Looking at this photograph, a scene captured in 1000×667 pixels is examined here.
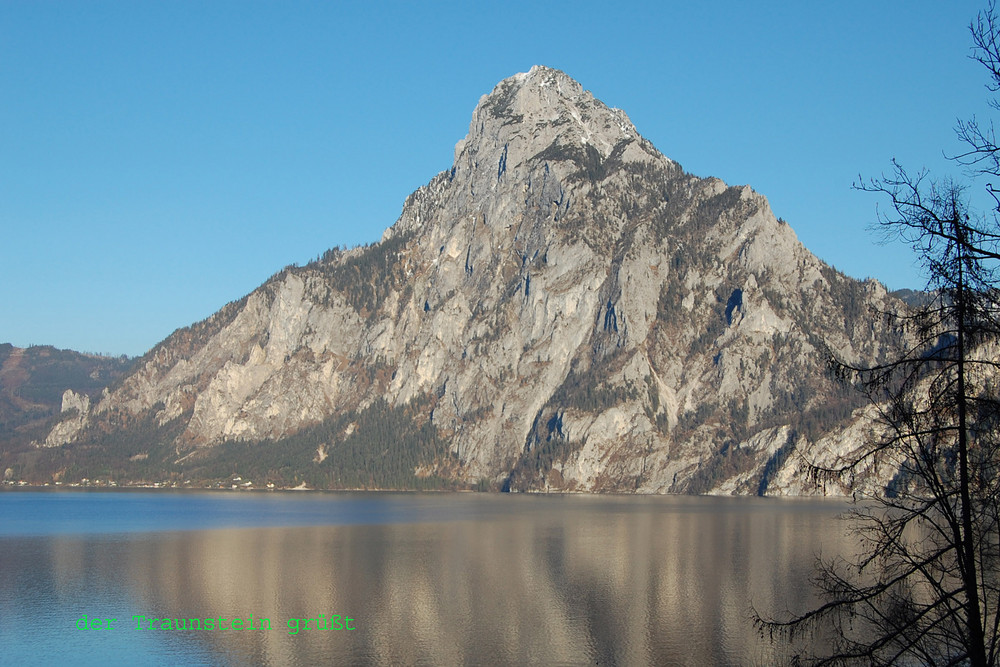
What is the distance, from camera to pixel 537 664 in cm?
4822

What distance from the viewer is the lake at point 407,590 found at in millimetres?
52062

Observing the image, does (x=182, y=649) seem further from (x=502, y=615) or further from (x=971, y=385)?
(x=971, y=385)

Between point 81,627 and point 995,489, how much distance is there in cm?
5784

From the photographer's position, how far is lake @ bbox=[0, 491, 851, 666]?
52.1 meters

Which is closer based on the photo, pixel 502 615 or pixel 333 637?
pixel 333 637

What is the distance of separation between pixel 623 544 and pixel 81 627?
191ft

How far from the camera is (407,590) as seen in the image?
7125 centimetres

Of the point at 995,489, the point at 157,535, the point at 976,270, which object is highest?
the point at 976,270

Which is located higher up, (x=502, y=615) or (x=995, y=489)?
(x=995, y=489)

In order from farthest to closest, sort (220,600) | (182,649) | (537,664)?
(220,600)
(182,649)
(537,664)

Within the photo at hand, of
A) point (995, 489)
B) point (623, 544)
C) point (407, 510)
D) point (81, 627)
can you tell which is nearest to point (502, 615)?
point (81, 627)

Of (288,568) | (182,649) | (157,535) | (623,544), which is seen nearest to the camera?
(182,649)

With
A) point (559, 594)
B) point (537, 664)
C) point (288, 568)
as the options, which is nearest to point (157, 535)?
point (288, 568)

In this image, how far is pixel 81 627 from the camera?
59312 millimetres
